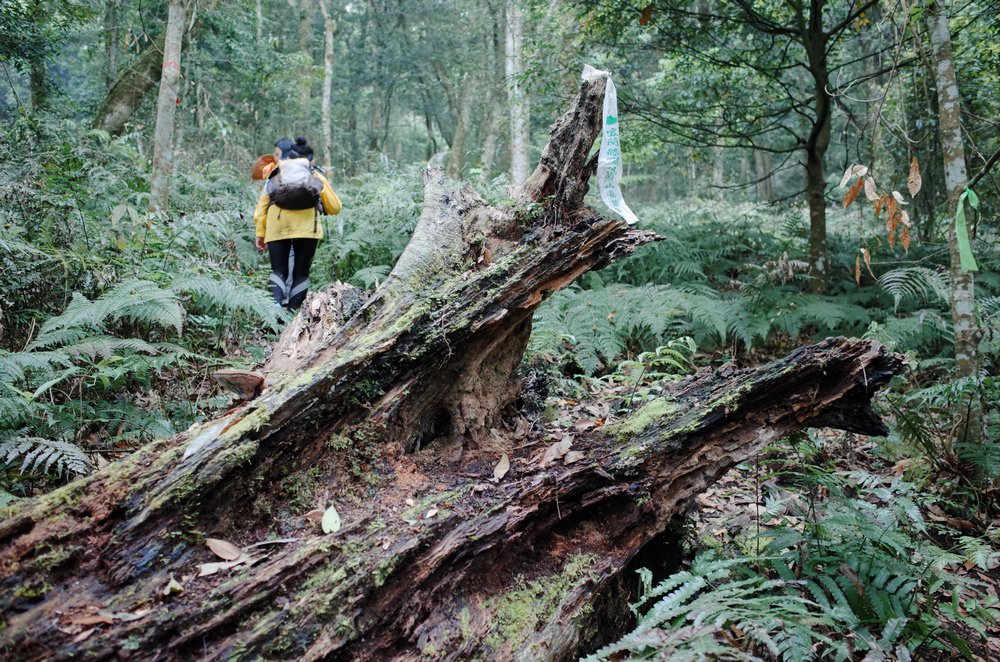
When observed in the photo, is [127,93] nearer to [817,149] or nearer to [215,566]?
[817,149]

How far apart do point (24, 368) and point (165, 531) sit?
2.10 meters

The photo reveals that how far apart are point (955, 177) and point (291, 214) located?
5697mm

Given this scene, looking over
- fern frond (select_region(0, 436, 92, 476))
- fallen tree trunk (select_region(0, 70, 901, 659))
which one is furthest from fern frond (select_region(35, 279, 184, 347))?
fallen tree trunk (select_region(0, 70, 901, 659))

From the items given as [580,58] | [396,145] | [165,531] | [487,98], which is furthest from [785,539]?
[396,145]

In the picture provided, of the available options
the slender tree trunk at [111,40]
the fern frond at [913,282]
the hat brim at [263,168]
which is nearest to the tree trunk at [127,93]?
the slender tree trunk at [111,40]

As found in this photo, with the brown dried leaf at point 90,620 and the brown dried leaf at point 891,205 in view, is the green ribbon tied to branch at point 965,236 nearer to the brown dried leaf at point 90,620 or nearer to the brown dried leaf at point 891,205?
the brown dried leaf at point 891,205

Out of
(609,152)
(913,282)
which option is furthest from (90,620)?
(913,282)

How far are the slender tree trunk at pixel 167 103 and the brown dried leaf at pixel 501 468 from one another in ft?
18.8

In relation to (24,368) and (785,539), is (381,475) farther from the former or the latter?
(24,368)

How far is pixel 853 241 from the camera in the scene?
990cm

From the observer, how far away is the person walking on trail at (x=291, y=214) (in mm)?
5797

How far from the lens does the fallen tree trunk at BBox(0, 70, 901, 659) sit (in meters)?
1.94

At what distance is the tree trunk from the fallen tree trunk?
35.3 feet

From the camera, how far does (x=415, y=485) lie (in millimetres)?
2697
